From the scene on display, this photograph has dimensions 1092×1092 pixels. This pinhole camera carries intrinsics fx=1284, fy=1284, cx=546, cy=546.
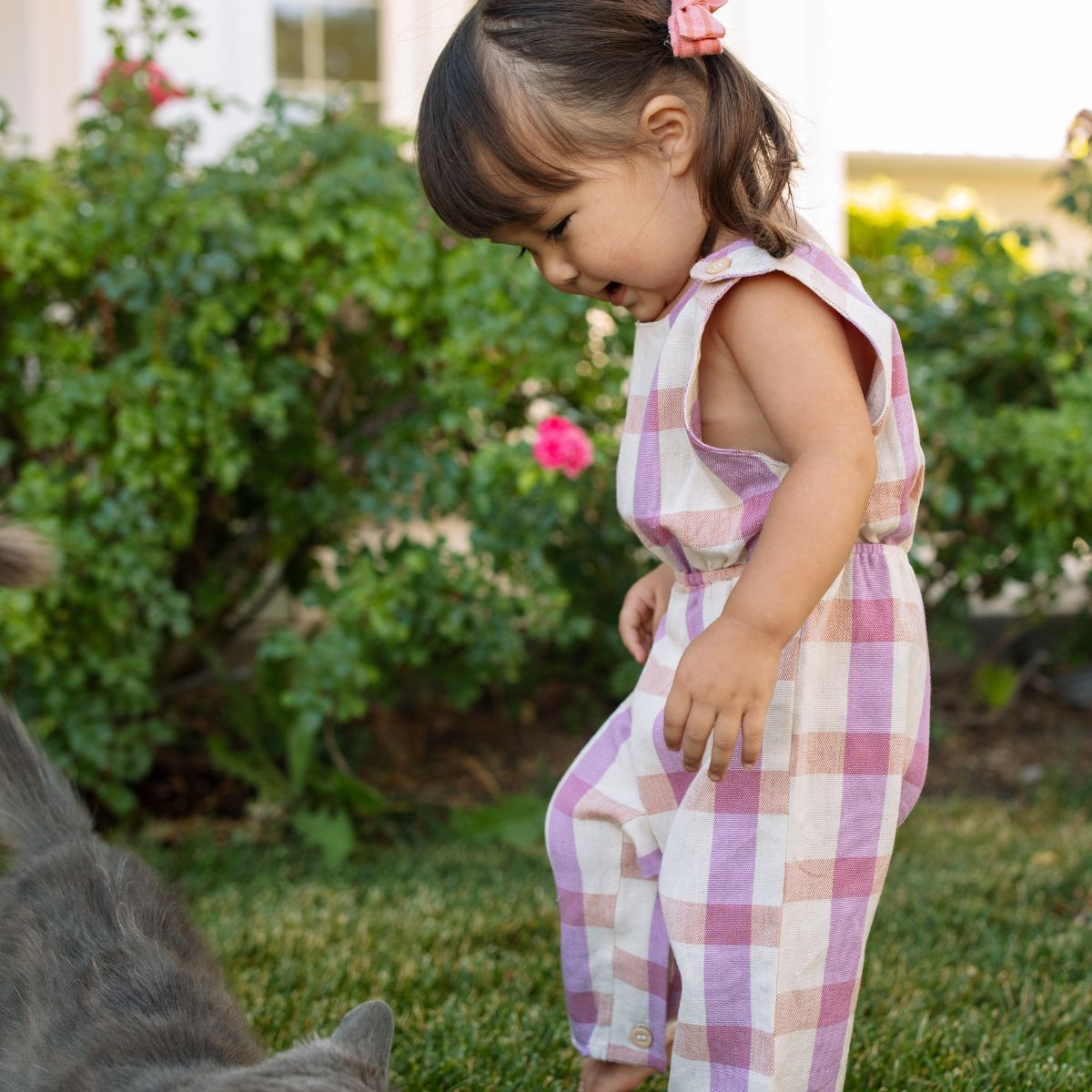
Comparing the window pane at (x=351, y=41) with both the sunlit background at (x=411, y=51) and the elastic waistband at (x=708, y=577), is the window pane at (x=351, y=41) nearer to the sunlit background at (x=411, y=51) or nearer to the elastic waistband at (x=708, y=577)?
the sunlit background at (x=411, y=51)

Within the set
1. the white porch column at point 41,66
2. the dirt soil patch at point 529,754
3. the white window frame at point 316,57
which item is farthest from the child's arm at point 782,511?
the white window frame at point 316,57

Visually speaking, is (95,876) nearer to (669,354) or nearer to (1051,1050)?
(669,354)

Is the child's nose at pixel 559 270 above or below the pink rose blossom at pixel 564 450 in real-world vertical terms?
above

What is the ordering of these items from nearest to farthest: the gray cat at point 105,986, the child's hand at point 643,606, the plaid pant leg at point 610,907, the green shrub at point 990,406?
the gray cat at point 105,986
the plaid pant leg at point 610,907
the child's hand at point 643,606
the green shrub at point 990,406

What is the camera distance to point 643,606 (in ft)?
7.54

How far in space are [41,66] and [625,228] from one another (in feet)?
15.5

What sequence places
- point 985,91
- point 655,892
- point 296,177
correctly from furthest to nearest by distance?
point 985,91, point 296,177, point 655,892

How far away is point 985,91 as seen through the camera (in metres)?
9.88

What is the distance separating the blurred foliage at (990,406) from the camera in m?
3.77

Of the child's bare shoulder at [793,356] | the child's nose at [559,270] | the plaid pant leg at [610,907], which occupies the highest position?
the child's nose at [559,270]

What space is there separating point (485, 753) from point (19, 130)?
11.5 feet

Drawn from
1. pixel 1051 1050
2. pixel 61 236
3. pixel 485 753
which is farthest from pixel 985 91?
pixel 1051 1050

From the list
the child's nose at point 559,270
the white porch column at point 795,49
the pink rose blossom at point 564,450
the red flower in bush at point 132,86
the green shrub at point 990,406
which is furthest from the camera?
the white porch column at point 795,49

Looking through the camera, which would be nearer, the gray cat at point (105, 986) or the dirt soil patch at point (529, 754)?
the gray cat at point (105, 986)
